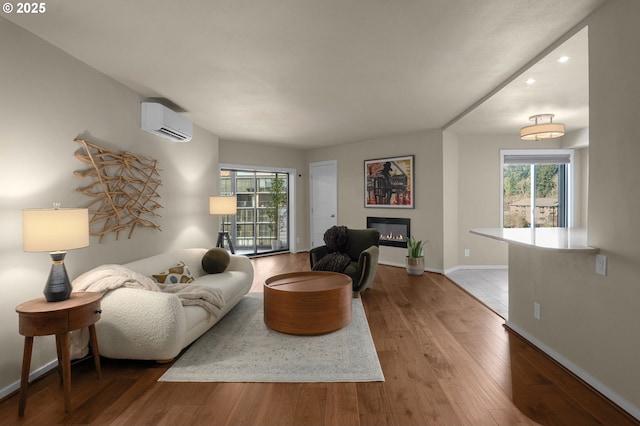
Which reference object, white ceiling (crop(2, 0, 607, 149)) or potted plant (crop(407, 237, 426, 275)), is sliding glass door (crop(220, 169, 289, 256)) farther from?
potted plant (crop(407, 237, 426, 275))

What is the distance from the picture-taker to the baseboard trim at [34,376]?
7.26 feet

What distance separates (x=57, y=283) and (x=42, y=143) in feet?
3.57

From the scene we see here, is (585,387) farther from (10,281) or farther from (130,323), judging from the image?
(10,281)

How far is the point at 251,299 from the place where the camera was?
4.28m

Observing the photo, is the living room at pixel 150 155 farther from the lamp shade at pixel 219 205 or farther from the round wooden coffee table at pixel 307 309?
the round wooden coffee table at pixel 307 309

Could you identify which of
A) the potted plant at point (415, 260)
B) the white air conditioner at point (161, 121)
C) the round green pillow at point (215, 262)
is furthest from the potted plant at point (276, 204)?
the round green pillow at point (215, 262)

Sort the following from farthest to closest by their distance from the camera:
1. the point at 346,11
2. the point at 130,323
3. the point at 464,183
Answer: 1. the point at 464,183
2. the point at 130,323
3. the point at 346,11

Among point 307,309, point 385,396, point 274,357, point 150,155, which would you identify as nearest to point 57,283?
point 274,357

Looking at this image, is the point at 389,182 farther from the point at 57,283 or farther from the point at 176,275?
the point at 57,283

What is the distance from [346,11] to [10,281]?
9.30 feet

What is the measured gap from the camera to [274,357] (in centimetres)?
270

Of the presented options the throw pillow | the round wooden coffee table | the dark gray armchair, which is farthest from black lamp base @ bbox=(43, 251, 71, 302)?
the dark gray armchair

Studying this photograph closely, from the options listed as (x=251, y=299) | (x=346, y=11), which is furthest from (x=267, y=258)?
(x=346, y=11)

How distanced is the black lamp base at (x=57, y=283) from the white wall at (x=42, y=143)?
0.33m
